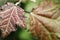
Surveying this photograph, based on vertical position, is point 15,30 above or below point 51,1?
below

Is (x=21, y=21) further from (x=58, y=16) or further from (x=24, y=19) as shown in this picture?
(x=58, y=16)

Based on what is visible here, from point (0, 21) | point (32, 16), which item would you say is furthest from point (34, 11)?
point (0, 21)
